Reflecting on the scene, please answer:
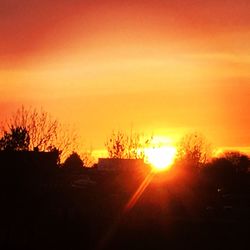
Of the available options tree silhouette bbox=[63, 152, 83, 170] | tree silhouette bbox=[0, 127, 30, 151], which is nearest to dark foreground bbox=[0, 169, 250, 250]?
tree silhouette bbox=[0, 127, 30, 151]

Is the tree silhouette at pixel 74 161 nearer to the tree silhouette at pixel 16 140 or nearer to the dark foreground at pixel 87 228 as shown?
the tree silhouette at pixel 16 140

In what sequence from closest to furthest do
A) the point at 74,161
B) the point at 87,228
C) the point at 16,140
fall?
the point at 87,228 < the point at 16,140 < the point at 74,161

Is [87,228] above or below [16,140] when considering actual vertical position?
below

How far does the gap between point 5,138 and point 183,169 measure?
29154 mm

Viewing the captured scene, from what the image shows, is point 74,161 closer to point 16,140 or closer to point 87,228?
point 16,140

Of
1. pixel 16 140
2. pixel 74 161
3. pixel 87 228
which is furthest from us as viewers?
pixel 74 161

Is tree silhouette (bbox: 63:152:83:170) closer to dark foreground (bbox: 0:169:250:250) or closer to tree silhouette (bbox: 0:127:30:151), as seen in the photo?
tree silhouette (bbox: 0:127:30:151)

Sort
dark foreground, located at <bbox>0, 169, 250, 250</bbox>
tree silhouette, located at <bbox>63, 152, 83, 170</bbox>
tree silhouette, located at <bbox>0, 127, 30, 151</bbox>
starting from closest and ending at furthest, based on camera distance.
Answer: dark foreground, located at <bbox>0, 169, 250, 250</bbox>
tree silhouette, located at <bbox>0, 127, 30, 151</bbox>
tree silhouette, located at <bbox>63, 152, 83, 170</bbox>

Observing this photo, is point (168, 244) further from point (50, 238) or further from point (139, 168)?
point (139, 168)

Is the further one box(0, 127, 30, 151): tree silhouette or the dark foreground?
box(0, 127, 30, 151): tree silhouette

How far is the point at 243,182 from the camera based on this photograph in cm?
7706

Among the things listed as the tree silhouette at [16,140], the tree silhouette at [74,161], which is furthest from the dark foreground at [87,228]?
the tree silhouette at [74,161]

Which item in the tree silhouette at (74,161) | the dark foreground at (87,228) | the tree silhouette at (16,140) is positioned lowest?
the dark foreground at (87,228)

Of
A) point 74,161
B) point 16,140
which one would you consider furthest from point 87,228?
point 74,161
